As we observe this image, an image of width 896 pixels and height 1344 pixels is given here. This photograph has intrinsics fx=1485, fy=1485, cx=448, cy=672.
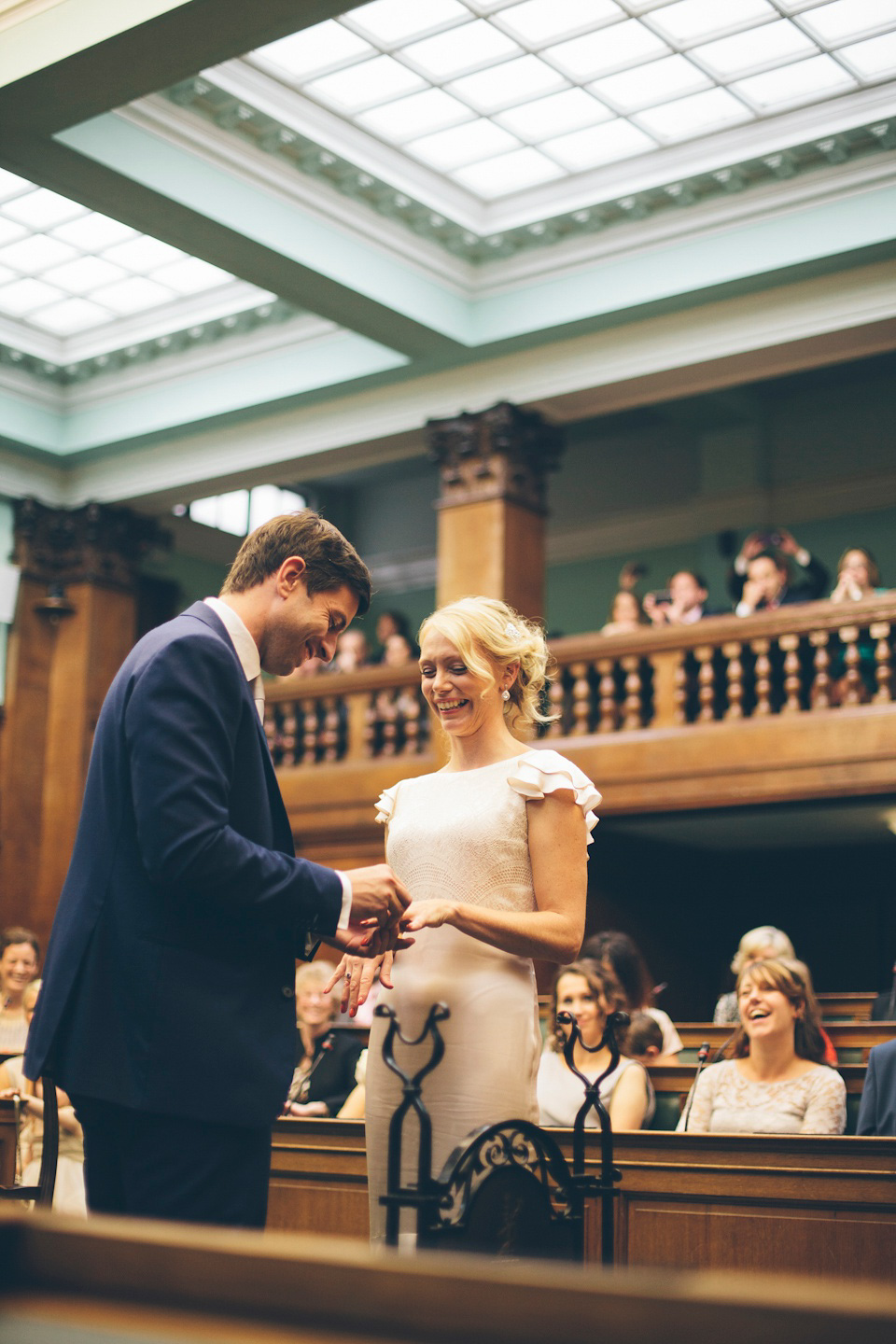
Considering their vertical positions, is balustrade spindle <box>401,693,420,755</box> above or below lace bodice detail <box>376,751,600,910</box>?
above

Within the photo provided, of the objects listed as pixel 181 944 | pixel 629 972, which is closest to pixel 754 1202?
pixel 181 944

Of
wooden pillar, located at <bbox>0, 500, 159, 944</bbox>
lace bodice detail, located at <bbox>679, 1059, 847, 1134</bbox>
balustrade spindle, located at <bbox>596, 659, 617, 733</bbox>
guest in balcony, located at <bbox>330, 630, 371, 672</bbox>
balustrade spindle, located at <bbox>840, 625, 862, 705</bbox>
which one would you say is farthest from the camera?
wooden pillar, located at <bbox>0, 500, 159, 944</bbox>

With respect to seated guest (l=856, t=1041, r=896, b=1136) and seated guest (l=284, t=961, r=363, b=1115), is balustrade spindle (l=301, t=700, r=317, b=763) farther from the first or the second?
seated guest (l=856, t=1041, r=896, b=1136)

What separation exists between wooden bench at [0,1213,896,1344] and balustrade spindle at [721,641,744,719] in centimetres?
811

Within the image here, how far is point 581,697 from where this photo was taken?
945cm

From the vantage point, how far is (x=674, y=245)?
8.93 m

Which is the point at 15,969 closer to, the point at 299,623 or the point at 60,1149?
the point at 60,1149

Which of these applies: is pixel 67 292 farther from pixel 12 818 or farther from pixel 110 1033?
pixel 110 1033

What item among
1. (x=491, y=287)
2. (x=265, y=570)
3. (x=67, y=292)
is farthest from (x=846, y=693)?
(x=265, y=570)

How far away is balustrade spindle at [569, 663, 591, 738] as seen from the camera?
941 centimetres

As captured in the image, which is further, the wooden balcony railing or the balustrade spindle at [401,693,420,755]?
the balustrade spindle at [401,693,420,755]

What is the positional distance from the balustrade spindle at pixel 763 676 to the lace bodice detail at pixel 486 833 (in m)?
6.32

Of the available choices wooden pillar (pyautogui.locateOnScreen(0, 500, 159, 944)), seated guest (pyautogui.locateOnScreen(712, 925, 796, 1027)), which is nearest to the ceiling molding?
wooden pillar (pyautogui.locateOnScreen(0, 500, 159, 944))

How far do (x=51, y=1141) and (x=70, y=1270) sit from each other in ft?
6.02
